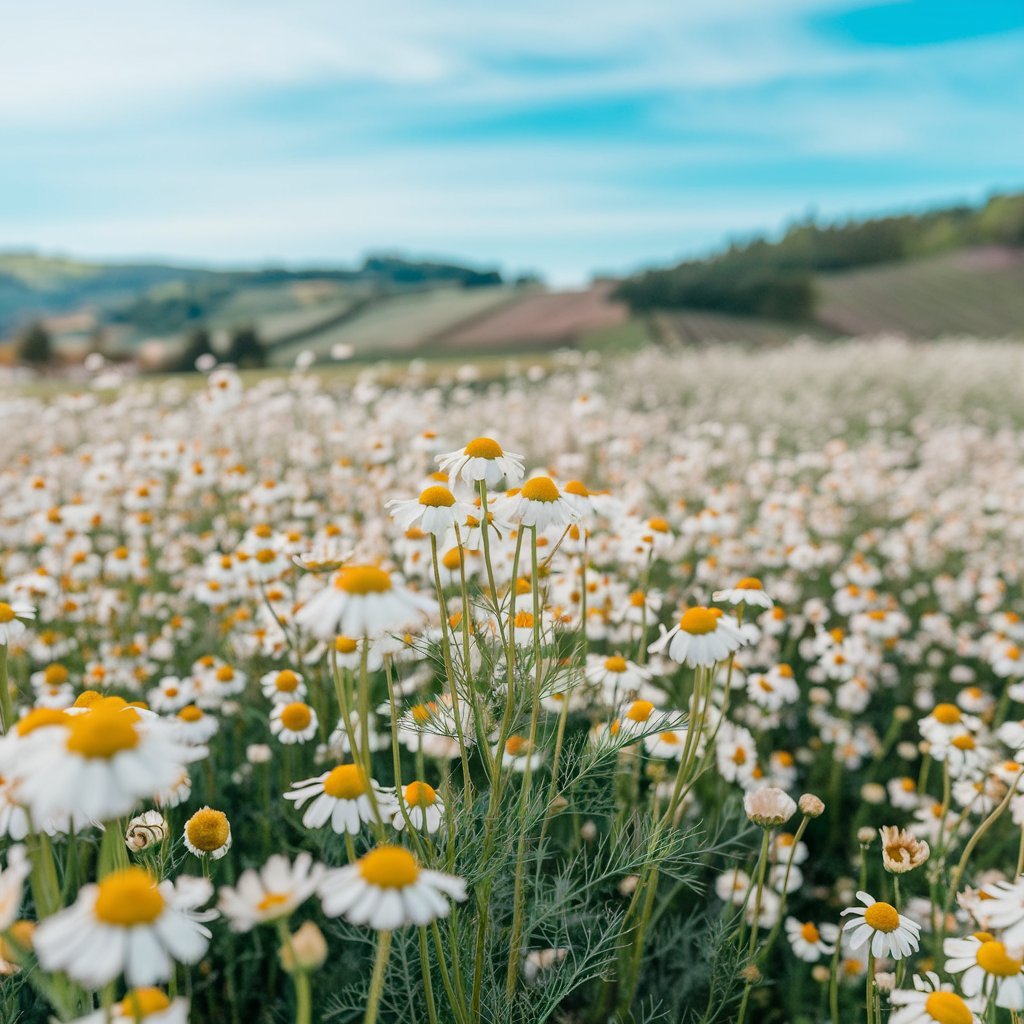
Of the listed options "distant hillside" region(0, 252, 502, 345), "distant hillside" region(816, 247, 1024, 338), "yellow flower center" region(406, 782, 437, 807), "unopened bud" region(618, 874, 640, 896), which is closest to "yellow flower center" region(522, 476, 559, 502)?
"yellow flower center" region(406, 782, 437, 807)

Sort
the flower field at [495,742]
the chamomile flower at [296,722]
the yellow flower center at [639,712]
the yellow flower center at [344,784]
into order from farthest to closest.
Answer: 1. the chamomile flower at [296,722]
2. the yellow flower center at [639,712]
3. the yellow flower center at [344,784]
4. the flower field at [495,742]

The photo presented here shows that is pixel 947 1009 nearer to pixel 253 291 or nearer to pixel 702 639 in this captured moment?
pixel 702 639

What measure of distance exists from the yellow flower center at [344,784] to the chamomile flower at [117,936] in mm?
614

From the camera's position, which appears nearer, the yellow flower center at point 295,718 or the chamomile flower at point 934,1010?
the chamomile flower at point 934,1010

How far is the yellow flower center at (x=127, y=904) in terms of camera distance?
0.94 metres

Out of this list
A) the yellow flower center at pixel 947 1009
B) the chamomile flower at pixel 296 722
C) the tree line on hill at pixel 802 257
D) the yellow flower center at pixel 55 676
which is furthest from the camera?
the tree line on hill at pixel 802 257

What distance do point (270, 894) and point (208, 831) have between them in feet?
2.30

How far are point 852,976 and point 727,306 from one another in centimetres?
3590

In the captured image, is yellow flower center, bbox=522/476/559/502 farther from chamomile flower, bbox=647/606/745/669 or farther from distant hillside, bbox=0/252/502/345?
distant hillside, bbox=0/252/502/345

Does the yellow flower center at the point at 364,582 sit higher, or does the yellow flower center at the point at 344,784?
the yellow flower center at the point at 364,582

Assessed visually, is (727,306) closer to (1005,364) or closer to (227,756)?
(1005,364)

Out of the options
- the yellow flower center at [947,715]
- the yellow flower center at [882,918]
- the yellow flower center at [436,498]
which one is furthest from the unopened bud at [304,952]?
the yellow flower center at [947,715]

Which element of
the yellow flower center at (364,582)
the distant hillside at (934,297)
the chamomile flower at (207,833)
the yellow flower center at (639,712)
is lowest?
the yellow flower center at (639,712)

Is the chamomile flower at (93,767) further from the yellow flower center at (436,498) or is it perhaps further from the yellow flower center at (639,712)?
the yellow flower center at (639,712)
